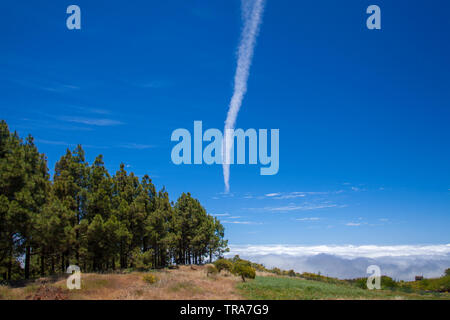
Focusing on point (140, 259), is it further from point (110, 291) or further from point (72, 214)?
point (110, 291)

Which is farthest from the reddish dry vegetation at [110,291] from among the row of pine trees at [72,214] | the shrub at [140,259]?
the shrub at [140,259]

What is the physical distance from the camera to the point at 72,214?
92.2 feet

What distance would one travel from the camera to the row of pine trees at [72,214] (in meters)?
23.2

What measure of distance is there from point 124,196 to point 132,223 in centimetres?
360

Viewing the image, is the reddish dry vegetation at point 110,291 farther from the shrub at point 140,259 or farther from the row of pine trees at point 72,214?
the shrub at point 140,259

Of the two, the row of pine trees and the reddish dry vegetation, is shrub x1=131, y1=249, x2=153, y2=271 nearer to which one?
the row of pine trees

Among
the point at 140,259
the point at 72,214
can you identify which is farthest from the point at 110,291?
the point at 140,259

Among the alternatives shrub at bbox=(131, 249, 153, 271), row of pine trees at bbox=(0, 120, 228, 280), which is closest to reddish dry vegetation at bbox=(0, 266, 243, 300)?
row of pine trees at bbox=(0, 120, 228, 280)

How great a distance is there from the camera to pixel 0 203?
21.5 metres

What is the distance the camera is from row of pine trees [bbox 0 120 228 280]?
76.2 ft

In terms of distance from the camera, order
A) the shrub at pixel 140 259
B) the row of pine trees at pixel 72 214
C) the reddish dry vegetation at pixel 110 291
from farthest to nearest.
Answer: the shrub at pixel 140 259
the row of pine trees at pixel 72 214
the reddish dry vegetation at pixel 110 291
